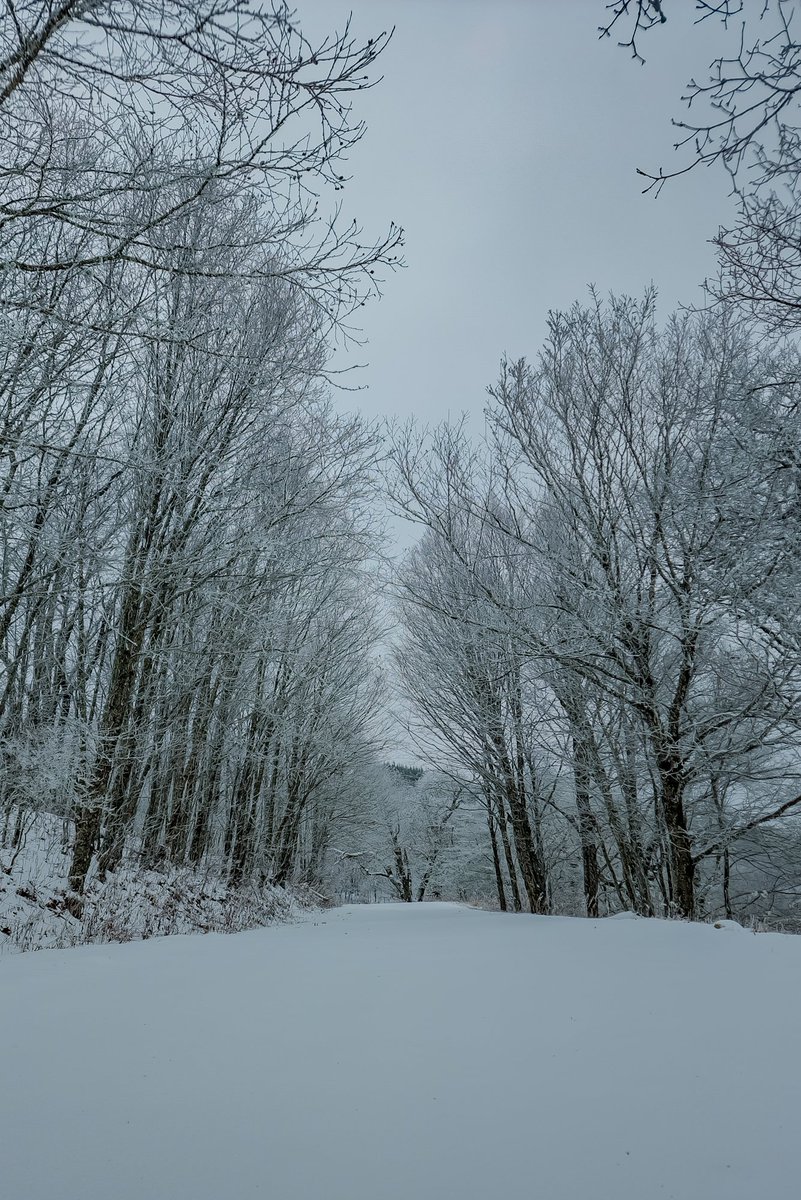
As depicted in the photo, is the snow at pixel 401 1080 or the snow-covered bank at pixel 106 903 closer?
the snow at pixel 401 1080

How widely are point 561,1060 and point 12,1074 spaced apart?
1.78 meters

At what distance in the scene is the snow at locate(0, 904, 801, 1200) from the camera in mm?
1442

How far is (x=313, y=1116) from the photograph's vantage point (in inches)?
67.2

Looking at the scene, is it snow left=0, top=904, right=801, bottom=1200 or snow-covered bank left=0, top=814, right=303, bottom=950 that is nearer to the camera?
snow left=0, top=904, right=801, bottom=1200

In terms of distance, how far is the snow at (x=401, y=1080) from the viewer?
144 cm

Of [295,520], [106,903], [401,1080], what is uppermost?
[295,520]

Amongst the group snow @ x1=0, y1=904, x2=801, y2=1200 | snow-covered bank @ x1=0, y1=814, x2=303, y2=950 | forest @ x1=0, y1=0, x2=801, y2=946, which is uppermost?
forest @ x1=0, y1=0, x2=801, y2=946

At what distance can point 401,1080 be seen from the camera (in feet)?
6.35

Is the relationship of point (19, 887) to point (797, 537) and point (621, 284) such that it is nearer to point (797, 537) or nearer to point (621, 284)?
point (797, 537)

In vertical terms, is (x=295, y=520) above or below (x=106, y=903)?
above

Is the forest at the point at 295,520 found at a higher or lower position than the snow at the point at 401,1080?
higher

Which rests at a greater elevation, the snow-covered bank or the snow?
the snow

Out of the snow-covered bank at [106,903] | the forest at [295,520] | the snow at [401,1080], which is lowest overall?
the snow-covered bank at [106,903]

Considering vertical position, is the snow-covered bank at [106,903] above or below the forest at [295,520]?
below
